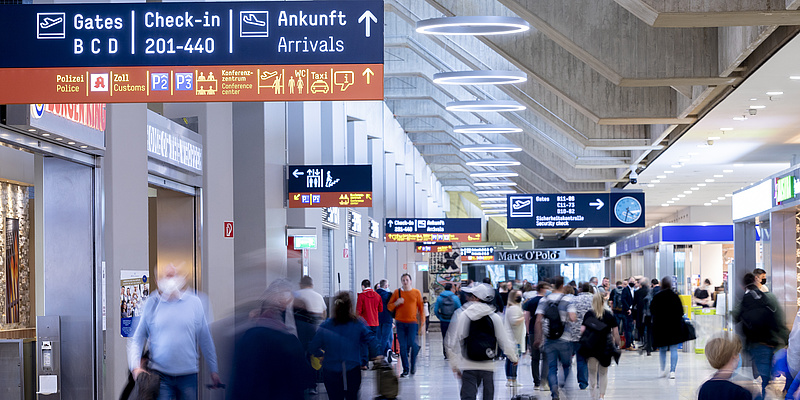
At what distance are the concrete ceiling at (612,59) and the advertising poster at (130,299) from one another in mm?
5735

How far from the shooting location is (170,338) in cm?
731

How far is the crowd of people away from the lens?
552 centimetres

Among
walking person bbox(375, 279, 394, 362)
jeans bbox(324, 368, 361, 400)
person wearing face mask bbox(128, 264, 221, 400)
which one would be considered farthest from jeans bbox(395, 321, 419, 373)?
person wearing face mask bbox(128, 264, 221, 400)

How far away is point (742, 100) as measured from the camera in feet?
46.6

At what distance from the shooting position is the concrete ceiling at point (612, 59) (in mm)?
10289

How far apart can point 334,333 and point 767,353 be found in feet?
17.5

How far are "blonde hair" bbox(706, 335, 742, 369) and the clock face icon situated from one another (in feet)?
63.4

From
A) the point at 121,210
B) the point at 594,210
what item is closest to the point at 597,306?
the point at 121,210

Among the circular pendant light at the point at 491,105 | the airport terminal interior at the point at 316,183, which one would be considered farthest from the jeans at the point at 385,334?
the circular pendant light at the point at 491,105

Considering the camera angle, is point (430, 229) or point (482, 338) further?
point (430, 229)

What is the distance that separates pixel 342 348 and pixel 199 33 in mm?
3369

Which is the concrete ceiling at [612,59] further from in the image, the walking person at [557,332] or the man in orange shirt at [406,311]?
the man in orange shirt at [406,311]

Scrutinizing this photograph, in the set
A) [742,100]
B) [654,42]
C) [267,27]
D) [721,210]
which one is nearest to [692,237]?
[721,210]

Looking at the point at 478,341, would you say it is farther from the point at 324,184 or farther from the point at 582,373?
the point at 324,184
